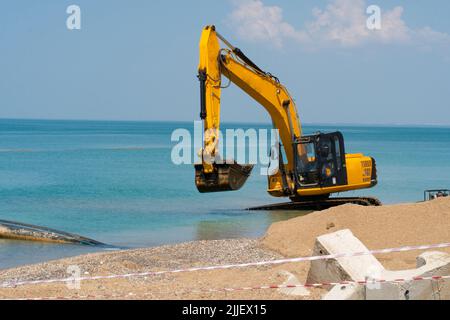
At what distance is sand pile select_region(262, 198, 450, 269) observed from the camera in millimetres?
15125

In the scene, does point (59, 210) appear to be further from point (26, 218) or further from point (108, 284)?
point (108, 284)

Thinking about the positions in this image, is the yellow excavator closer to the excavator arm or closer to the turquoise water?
the excavator arm

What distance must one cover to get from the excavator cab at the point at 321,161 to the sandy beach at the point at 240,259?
15.3 feet

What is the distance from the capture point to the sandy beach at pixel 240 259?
10.2 metres

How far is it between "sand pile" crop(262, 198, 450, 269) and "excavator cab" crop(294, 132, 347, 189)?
15.2 ft

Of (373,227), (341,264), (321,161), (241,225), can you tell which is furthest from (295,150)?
(341,264)

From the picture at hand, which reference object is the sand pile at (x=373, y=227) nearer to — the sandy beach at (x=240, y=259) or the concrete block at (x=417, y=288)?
the sandy beach at (x=240, y=259)

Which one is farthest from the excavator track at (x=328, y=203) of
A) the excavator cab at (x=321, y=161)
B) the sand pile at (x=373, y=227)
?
the sand pile at (x=373, y=227)

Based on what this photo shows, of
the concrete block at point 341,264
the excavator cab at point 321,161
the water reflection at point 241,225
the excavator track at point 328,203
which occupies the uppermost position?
the excavator cab at point 321,161

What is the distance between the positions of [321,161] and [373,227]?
19.6 feet

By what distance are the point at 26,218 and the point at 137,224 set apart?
3.82 metres

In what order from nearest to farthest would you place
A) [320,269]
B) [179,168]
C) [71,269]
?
[320,269]
[71,269]
[179,168]
